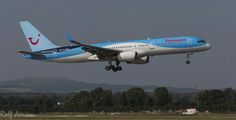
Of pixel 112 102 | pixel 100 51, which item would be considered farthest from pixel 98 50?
pixel 112 102

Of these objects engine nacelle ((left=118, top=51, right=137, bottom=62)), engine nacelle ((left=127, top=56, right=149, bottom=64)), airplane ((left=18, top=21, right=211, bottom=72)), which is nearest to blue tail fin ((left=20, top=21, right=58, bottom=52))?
airplane ((left=18, top=21, right=211, bottom=72))

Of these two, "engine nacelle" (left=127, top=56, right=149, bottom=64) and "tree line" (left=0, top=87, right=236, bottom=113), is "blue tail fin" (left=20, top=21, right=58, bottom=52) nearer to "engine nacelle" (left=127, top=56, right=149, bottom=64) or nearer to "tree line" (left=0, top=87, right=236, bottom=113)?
"tree line" (left=0, top=87, right=236, bottom=113)

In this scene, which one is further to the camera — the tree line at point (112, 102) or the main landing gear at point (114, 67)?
the tree line at point (112, 102)

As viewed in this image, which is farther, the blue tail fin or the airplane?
the blue tail fin

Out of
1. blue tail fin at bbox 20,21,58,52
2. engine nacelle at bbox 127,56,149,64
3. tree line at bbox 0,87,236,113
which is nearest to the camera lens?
engine nacelle at bbox 127,56,149,64

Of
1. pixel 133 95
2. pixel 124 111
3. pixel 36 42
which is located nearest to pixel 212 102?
pixel 133 95

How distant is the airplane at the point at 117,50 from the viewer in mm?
92125

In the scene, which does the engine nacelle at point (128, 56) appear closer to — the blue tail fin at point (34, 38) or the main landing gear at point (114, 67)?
the main landing gear at point (114, 67)

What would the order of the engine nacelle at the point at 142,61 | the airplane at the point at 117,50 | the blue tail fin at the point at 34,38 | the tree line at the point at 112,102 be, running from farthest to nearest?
the tree line at the point at 112,102
the blue tail fin at the point at 34,38
the engine nacelle at the point at 142,61
the airplane at the point at 117,50

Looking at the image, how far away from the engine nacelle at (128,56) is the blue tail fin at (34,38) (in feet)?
44.3

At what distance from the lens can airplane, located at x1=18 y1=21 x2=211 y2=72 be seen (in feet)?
302

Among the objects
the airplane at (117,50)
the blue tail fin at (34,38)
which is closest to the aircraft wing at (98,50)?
the airplane at (117,50)

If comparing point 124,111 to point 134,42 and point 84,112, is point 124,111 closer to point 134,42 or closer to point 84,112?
point 84,112

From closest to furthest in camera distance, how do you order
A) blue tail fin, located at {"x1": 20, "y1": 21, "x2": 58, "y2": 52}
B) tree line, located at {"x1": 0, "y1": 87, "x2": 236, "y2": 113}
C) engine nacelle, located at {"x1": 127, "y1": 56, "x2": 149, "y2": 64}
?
1. engine nacelle, located at {"x1": 127, "y1": 56, "x2": 149, "y2": 64}
2. blue tail fin, located at {"x1": 20, "y1": 21, "x2": 58, "y2": 52}
3. tree line, located at {"x1": 0, "y1": 87, "x2": 236, "y2": 113}
